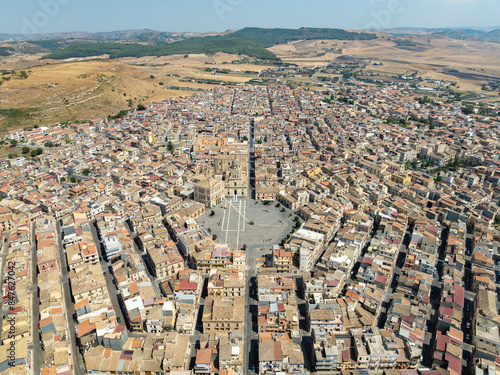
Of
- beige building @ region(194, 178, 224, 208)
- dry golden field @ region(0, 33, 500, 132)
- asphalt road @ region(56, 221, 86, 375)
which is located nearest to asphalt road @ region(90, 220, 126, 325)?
asphalt road @ region(56, 221, 86, 375)

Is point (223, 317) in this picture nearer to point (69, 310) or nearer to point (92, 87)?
point (69, 310)

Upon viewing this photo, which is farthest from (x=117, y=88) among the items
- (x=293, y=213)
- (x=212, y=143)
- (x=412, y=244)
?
(x=412, y=244)

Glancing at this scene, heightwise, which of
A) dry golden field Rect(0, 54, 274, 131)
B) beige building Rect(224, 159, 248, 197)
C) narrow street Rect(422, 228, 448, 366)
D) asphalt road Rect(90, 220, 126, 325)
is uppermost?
dry golden field Rect(0, 54, 274, 131)

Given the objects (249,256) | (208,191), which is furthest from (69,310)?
(208,191)

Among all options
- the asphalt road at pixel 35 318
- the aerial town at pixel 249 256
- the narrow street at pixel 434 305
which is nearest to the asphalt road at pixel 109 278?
the aerial town at pixel 249 256

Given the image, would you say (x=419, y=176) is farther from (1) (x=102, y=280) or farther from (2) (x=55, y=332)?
(2) (x=55, y=332)

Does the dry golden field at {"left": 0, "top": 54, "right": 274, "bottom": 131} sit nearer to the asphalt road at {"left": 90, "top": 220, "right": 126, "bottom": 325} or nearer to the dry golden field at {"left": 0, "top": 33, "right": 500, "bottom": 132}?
the dry golden field at {"left": 0, "top": 33, "right": 500, "bottom": 132}
